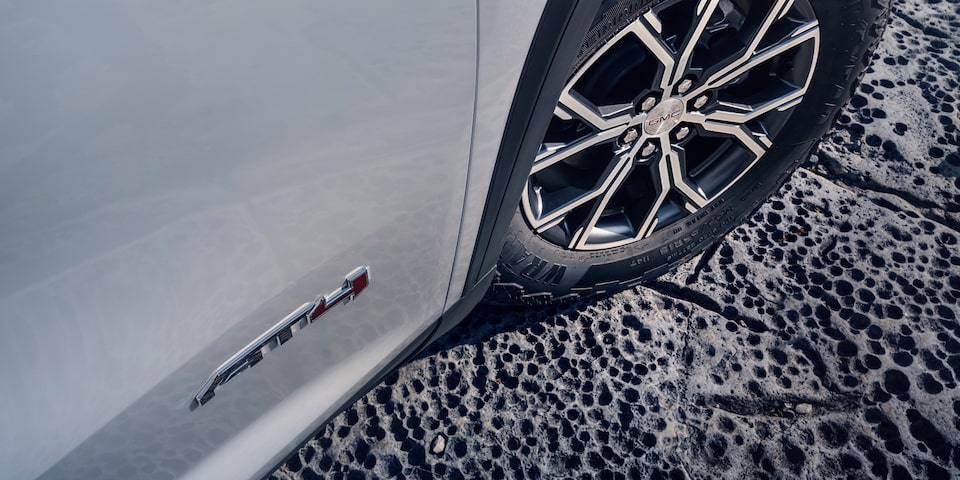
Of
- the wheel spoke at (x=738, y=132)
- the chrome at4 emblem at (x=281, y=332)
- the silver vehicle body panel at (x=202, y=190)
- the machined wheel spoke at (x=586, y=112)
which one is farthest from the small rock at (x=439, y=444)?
the wheel spoke at (x=738, y=132)

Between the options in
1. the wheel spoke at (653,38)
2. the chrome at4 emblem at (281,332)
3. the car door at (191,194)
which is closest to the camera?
the car door at (191,194)

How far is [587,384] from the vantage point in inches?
68.5

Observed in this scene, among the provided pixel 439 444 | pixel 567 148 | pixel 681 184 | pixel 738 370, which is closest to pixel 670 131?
pixel 681 184

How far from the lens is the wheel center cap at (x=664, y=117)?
5.06 feet

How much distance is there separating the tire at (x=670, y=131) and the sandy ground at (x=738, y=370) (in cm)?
15

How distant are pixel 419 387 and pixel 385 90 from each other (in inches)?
38.8

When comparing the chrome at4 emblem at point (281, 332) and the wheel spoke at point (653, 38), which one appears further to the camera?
the wheel spoke at point (653, 38)

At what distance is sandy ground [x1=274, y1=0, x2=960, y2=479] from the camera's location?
1607 millimetres

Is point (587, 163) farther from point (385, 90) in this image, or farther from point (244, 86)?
point (244, 86)

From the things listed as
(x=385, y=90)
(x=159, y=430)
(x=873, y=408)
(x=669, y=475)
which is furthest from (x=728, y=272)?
(x=159, y=430)

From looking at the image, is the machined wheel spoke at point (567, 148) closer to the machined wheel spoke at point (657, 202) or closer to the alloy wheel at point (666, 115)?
the alloy wheel at point (666, 115)

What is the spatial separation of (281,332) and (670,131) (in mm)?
994

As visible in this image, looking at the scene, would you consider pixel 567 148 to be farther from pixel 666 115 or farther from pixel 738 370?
pixel 738 370

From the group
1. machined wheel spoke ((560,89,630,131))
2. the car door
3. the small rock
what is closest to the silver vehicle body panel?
the car door
